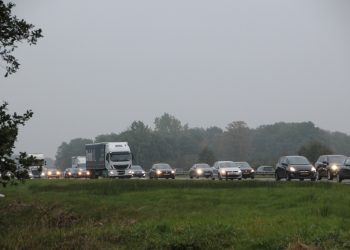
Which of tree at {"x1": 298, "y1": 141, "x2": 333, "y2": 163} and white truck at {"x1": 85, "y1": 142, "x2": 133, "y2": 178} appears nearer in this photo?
white truck at {"x1": 85, "y1": 142, "x2": 133, "y2": 178}

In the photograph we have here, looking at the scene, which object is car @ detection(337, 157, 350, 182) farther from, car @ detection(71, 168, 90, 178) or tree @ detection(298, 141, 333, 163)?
car @ detection(71, 168, 90, 178)

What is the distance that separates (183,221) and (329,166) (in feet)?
83.8

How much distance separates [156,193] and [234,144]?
15585cm

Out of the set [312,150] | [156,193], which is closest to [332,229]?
[156,193]

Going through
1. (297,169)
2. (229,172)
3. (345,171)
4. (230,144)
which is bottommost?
(345,171)

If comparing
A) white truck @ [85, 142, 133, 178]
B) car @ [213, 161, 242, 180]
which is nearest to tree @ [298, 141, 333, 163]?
white truck @ [85, 142, 133, 178]

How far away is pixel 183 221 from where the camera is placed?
661 inches

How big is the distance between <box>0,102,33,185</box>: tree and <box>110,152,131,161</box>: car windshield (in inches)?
1706

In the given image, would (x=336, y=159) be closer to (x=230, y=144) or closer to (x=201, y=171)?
(x=201, y=171)

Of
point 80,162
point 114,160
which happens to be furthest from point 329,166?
point 80,162

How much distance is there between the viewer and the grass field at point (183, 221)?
14125 mm

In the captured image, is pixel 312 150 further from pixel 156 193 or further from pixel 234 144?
pixel 234 144

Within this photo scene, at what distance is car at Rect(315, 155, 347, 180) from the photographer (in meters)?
39.9

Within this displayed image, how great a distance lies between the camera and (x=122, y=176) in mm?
57938
